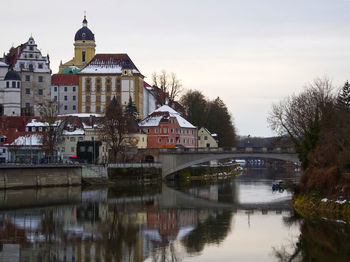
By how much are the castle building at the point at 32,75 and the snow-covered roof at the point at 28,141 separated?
71.8ft

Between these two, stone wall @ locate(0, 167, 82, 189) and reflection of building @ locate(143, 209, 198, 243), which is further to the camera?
stone wall @ locate(0, 167, 82, 189)

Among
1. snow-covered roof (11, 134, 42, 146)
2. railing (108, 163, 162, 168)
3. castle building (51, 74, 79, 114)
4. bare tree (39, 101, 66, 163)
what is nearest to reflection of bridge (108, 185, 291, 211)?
railing (108, 163, 162, 168)

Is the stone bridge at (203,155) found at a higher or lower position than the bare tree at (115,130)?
lower

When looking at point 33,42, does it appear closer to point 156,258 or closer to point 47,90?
point 47,90

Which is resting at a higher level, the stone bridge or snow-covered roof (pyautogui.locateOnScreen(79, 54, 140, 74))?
snow-covered roof (pyautogui.locateOnScreen(79, 54, 140, 74))

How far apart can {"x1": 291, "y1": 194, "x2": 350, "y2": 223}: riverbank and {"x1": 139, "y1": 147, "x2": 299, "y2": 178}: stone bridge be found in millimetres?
27722

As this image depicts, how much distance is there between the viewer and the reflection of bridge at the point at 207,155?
82.3m

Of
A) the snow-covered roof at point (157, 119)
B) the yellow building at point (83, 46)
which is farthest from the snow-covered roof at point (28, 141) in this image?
the yellow building at point (83, 46)

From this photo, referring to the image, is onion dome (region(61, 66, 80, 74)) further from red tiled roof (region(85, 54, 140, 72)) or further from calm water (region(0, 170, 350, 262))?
calm water (region(0, 170, 350, 262))

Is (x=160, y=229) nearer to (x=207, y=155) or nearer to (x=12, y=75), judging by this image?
(x=207, y=155)

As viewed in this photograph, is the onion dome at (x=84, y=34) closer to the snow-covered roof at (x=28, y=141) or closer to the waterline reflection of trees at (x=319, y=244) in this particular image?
the snow-covered roof at (x=28, y=141)

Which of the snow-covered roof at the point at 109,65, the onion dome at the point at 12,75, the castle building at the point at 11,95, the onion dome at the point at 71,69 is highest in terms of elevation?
the onion dome at the point at 71,69

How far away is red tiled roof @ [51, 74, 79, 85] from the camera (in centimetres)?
12600

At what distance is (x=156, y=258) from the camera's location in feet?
119
